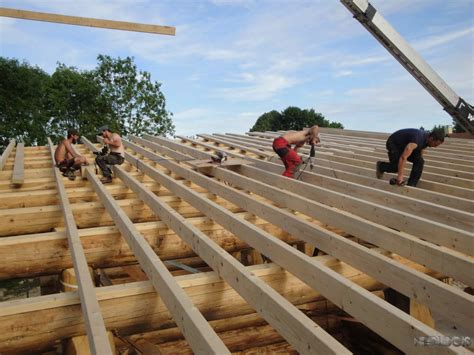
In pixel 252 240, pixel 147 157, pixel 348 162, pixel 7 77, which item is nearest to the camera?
→ pixel 252 240

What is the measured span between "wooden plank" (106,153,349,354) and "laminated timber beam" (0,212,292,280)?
354mm

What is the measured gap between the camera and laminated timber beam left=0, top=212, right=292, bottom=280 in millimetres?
3387

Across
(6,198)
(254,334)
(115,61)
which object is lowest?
(254,334)

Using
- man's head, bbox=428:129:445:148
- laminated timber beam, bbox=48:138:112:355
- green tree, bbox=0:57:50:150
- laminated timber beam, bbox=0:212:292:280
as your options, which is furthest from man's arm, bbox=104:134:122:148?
green tree, bbox=0:57:50:150

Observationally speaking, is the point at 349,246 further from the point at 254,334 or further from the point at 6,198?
the point at 6,198

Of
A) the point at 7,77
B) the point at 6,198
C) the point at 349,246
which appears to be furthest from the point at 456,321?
the point at 7,77

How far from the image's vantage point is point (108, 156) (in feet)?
22.1

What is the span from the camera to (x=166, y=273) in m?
2.55

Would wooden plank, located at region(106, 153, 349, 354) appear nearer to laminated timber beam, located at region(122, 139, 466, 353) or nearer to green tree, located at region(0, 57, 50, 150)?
laminated timber beam, located at region(122, 139, 466, 353)

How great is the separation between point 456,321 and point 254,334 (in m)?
2.52

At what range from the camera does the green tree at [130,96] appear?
89.2 ft

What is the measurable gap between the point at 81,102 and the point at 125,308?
2709 centimetres

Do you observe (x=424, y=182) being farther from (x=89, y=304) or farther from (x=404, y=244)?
(x=89, y=304)

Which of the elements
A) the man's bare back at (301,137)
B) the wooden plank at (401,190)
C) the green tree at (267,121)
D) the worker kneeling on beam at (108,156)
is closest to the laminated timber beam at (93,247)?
the wooden plank at (401,190)
